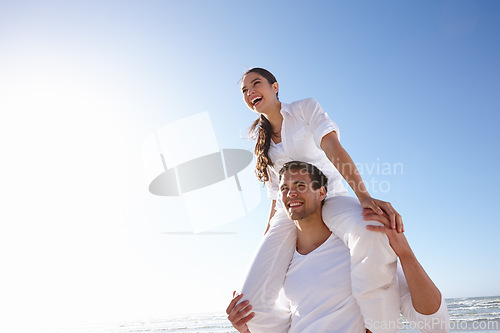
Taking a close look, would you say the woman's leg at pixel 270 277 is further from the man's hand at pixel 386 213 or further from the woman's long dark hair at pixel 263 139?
the man's hand at pixel 386 213

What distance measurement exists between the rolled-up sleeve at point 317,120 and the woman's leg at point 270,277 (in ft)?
2.61

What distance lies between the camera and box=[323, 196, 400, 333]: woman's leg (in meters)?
2.36

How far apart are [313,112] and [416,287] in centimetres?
149

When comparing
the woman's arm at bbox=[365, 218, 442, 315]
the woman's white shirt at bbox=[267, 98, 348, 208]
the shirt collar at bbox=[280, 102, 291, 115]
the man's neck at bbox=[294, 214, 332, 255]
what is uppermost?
the shirt collar at bbox=[280, 102, 291, 115]

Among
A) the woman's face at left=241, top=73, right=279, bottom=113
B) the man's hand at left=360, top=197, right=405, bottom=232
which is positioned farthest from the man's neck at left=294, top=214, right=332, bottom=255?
the woman's face at left=241, top=73, right=279, bottom=113

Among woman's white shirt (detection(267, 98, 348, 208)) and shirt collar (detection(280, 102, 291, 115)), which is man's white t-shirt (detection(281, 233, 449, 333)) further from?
shirt collar (detection(280, 102, 291, 115))

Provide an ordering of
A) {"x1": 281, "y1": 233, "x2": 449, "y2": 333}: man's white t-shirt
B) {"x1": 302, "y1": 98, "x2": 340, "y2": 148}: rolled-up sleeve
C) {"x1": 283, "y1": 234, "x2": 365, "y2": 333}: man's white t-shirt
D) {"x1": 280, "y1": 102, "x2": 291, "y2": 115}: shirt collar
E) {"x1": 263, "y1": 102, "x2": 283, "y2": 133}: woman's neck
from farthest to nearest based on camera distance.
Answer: {"x1": 263, "y1": 102, "x2": 283, "y2": 133}: woman's neck
{"x1": 280, "y1": 102, "x2": 291, "y2": 115}: shirt collar
{"x1": 302, "y1": 98, "x2": 340, "y2": 148}: rolled-up sleeve
{"x1": 283, "y1": 234, "x2": 365, "y2": 333}: man's white t-shirt
{"x1": 281, "y1": 233, "x2": 449, "y2": 333}: man's white t-shirt

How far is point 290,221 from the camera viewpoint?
127 inches

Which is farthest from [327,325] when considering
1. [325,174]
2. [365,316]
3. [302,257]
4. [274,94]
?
[274,94]

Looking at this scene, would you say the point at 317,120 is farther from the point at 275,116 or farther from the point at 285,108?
the point at 275,116

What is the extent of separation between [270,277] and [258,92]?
5.12 ft

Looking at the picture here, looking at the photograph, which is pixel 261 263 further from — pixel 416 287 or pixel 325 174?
pixel 416 287

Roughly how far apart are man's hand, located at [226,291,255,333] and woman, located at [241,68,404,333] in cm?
6

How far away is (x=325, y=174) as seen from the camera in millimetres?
3170
